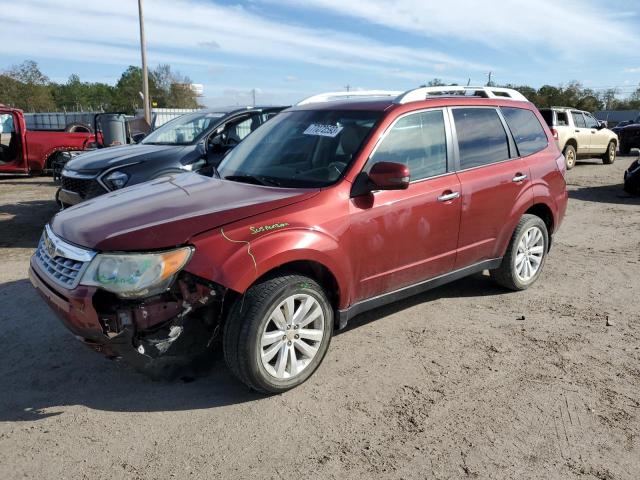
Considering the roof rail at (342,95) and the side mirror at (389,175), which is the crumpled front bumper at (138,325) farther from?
the roof rail at (342,95)

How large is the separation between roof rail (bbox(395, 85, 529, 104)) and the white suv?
11.5 m

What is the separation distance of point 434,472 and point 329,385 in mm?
1024

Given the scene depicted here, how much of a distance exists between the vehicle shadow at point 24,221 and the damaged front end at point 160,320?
492 cm

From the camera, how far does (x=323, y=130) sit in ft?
13.9

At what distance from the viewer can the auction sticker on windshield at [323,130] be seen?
416 centimetres

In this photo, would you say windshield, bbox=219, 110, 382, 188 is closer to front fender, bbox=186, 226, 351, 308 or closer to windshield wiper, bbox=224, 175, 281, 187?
windshield wiper, bbox=224, 175, 281, 187

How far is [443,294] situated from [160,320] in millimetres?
3112

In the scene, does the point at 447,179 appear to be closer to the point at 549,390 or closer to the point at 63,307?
the point at 549,390

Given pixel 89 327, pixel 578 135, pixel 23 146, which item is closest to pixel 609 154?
pixel 578 135

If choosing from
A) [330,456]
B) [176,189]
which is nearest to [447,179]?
[176,189]

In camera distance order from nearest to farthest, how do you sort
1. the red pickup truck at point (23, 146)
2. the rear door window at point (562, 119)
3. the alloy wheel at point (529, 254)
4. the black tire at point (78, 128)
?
1. the alloy wheel at point (529, 254)
2. the red pickup truck at point (23, 146)
3. the black tire at point (78, 128)
4. the rear door window at point (562, 119)

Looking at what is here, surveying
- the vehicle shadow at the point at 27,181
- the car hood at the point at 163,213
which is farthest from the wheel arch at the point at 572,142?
the car hood at the point at 163,213

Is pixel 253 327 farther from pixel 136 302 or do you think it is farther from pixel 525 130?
pixel 525 130

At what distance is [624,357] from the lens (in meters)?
3.96
